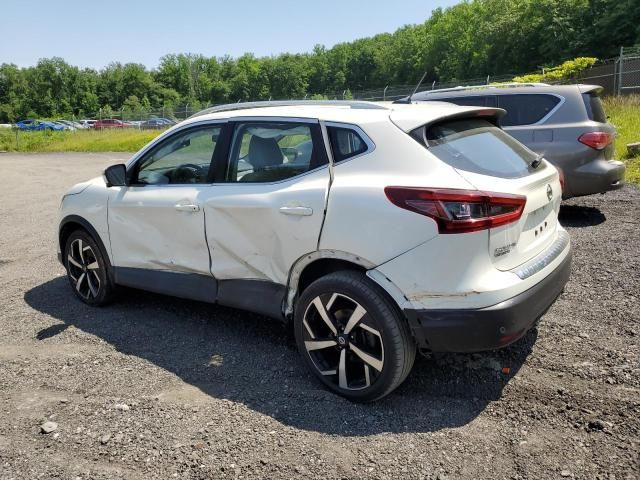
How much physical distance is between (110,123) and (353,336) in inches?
1868

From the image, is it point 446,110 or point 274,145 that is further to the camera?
point 274,145

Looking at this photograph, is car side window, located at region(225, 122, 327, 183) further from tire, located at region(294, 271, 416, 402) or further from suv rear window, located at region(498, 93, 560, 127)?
suv rear window, located at region(498, 93, 560, 127)

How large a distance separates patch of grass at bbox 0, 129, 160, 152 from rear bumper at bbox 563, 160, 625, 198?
1047 inches

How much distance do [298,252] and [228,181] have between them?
0.88m

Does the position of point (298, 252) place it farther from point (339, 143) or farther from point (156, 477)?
point (156, 477)

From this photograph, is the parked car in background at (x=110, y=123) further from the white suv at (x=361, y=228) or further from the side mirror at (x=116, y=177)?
the white suv at (x=361, y=228)

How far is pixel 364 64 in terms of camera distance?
12112 centimetres

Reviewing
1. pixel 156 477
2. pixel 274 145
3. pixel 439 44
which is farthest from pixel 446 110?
pixel 439 44

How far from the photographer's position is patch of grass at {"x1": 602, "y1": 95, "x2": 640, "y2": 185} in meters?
10.0

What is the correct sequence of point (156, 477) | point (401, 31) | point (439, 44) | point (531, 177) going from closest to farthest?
point (156, 477), point (531, 177), point (439, 44), point (401, 31)

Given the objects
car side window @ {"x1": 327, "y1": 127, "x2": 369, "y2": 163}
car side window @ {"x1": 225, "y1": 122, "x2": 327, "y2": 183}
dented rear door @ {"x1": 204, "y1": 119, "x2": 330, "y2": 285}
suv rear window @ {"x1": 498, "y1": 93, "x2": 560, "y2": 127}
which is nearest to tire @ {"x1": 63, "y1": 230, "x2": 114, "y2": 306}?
dented rear door @ {"x1": 204, "y1": 119, "x2": 330, "y2": 285}

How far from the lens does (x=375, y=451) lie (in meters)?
2.72

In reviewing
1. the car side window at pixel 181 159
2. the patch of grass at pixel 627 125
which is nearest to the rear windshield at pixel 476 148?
the car side window at pixel 181 159

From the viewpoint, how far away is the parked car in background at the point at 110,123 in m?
43.2
